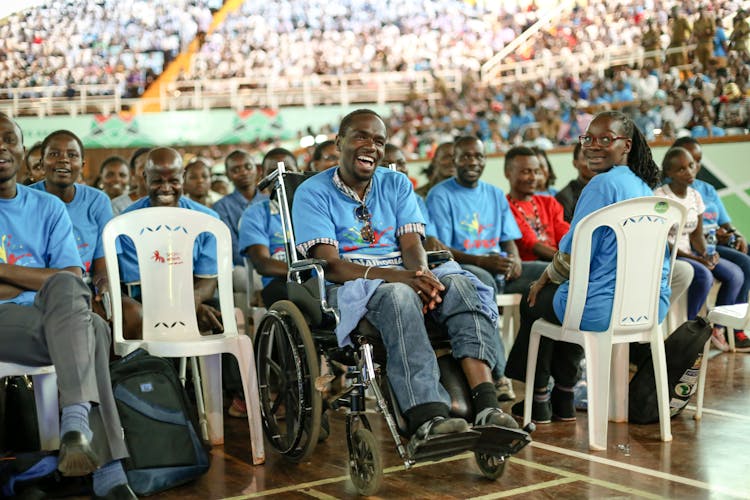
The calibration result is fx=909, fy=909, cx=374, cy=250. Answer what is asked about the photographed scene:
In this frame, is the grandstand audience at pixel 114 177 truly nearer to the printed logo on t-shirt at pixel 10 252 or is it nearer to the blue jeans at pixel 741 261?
the printed logo on t-shirt at pixel 10 252

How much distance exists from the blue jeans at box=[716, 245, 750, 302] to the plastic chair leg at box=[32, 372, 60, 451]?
4.73 metres

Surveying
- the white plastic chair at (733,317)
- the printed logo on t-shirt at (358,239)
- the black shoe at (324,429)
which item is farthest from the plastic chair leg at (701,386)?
the black shoe at (324,429)

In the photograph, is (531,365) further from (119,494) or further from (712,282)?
(712,282)

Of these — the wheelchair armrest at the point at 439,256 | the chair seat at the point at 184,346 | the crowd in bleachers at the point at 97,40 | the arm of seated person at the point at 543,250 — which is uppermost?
the crowd in bleachers at the point at 97,40

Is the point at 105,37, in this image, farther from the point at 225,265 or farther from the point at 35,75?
the point at 225,265

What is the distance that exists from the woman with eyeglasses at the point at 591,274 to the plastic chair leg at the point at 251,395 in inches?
48.4

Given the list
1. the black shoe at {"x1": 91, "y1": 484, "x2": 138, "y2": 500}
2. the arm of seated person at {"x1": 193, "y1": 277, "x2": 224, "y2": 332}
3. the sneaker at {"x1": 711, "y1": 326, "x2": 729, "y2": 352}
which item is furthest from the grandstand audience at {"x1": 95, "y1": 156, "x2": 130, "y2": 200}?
the sneaker at {"x1": 711, "y1": 326, "x2": 729, "y2": 352}

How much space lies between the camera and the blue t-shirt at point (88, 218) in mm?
4352

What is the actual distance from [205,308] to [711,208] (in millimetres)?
3884

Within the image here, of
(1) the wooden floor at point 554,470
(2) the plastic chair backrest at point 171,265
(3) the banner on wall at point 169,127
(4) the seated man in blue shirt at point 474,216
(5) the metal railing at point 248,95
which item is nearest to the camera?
(1) the wooden floor at point 554,470

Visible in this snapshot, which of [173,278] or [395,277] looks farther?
[173,278]

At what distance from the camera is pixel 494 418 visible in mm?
3035

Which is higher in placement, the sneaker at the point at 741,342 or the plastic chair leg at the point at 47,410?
the plastic chair leg at the point at 47,410

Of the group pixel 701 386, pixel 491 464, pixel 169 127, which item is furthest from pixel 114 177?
pixel 169 127
